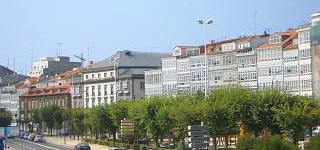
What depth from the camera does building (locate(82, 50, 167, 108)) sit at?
151 metres

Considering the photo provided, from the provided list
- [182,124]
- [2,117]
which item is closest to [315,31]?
[182,124]

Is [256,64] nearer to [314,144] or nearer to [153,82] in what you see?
[153,82]

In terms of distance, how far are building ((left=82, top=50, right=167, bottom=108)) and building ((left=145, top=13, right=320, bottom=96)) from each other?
1052cm

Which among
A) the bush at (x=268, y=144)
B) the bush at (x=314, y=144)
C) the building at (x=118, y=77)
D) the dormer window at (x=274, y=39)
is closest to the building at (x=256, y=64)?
→ the dormer window at (x=274, y=39)

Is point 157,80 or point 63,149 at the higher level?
point 157,80

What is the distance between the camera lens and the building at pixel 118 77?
496ft

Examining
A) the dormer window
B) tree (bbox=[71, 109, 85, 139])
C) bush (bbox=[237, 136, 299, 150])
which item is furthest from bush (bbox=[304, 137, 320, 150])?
tree (bbox=[71, 109, 85, 139])

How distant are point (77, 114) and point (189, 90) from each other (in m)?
24.5

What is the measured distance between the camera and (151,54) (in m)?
166

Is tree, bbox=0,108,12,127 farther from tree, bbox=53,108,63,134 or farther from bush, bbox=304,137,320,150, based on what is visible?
bush, bbox=304,137,320,150

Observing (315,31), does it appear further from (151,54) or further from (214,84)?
(151,54)

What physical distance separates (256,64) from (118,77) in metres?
46.4

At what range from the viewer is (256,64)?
114 m

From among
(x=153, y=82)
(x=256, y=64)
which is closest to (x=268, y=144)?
(x=256, y=64)
